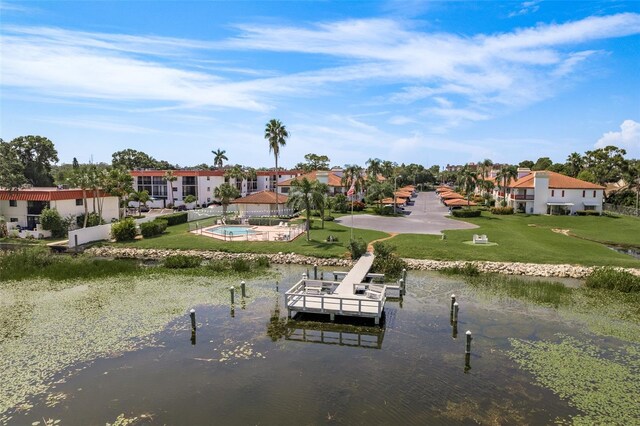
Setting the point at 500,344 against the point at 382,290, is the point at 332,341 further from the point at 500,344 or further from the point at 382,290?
the point at 500,344

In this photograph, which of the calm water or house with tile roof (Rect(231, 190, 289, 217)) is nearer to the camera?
the calm water

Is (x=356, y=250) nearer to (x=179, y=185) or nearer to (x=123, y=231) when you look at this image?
(x=123, y=231)

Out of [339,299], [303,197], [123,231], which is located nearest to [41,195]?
[123,231]

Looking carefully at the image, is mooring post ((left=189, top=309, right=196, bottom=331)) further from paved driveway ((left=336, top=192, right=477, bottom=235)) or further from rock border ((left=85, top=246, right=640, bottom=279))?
paved driveway ((left=336, top=192, right=477, bottom=235))

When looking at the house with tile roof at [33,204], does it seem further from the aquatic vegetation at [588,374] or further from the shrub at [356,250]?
the aquatic vegetation at [588,374]

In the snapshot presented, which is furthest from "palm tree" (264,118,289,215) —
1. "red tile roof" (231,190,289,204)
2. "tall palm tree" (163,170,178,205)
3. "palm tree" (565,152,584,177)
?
"palm tree" (565,152,584,177)

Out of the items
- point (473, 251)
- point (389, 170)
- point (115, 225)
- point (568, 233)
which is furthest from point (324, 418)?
point (389, 170)
